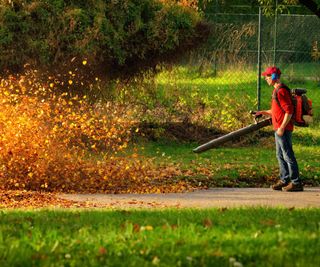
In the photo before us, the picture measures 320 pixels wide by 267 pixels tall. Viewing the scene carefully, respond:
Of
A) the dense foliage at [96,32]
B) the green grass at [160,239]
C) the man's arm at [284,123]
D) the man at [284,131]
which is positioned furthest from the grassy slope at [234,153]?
the green grass at [160,239]

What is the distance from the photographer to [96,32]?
16359 millimetres

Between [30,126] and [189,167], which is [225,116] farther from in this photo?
[30,126]

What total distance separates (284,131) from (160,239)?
5176 mm

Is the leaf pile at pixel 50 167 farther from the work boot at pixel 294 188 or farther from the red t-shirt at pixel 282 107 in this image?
the red t-shirt at pixel 282 107

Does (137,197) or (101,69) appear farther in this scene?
(101,69)

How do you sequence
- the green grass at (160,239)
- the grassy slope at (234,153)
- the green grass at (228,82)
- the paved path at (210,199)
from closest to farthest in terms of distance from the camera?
the green grass at (160,239) → the paved path at (210,199) → the grassy slope at (234,153) → the green grass at (228,82)

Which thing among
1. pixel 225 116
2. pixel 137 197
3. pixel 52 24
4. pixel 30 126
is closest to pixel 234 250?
pixel 137 197

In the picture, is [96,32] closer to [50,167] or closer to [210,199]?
[50,167]

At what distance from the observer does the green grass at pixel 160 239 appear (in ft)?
23.4

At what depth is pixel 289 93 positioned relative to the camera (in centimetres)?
1265

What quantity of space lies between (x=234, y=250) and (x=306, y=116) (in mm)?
5526

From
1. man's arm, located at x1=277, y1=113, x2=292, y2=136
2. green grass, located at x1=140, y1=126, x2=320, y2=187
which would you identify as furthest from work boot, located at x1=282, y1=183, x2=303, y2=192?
green grass, located at x1=140, y1=126, x2=320, y2=187

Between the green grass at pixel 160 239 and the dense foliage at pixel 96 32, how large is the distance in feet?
23.8

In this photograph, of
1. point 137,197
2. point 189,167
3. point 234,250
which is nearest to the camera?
point 234,250
